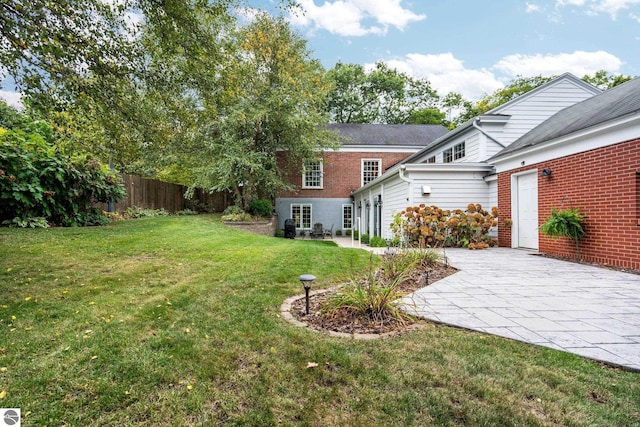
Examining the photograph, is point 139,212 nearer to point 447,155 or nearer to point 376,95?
point 447,155

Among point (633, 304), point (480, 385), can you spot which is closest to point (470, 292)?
point (633, 304)

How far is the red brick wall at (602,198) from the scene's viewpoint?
5645mm

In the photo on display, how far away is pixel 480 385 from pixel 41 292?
452 centimetres

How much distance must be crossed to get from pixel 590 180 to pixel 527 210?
2.18 metres

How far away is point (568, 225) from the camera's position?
6.62 metres

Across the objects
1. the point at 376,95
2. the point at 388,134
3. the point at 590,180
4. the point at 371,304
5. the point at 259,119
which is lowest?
the point at 371,304

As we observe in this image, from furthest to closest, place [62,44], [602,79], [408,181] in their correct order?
[602,79] < [408,181] < [62,44]

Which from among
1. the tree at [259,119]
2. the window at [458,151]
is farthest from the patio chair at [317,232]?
the window at [458,151]

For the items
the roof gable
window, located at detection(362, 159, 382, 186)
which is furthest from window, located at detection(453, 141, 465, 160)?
window, located at detection(362, 159, 382, 186)

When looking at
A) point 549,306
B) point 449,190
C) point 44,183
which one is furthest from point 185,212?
point 549,306

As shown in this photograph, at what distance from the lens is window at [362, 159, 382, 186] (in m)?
18.2

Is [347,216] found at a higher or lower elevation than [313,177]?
lower

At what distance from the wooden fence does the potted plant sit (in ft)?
40.1

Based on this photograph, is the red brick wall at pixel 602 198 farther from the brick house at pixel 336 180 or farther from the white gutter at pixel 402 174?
the brick house at pixel 336 180
